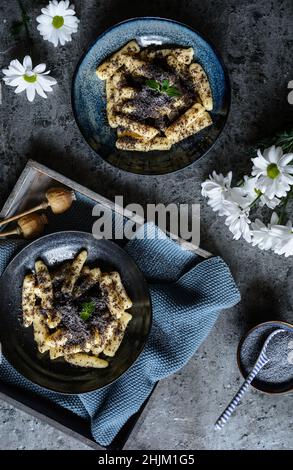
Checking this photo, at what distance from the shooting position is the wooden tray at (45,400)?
3.44 feet

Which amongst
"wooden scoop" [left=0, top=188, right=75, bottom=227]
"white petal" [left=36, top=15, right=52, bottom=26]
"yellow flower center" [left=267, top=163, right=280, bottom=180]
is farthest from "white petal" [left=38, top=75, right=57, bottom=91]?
"yellow flower center" [left=267, top=163, right=280, bottom=180]

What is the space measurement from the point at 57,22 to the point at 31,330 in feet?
1.99

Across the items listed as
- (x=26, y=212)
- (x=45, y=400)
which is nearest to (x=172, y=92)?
(x=26, y=212)

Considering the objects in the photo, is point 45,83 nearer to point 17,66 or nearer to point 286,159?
point 17,66

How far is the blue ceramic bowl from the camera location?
1.04m

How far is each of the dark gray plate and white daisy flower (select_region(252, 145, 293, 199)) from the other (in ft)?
1.00

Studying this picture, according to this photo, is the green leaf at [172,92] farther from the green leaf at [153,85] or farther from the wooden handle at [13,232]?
the wooden handle at [13,232]

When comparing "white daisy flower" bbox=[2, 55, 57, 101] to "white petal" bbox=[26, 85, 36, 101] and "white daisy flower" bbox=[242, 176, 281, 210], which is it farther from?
"white daisy flower" bbox=[242, 176, 281, 210]

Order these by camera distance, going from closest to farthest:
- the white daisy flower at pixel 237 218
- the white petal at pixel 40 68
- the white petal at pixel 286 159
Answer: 1. the white petal at pixel 286 159
2. the white daisy flower at pixel 237 218
3. the white petal at pixel 40 68

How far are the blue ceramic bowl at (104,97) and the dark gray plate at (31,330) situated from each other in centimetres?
17

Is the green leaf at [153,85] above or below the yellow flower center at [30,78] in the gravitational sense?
below

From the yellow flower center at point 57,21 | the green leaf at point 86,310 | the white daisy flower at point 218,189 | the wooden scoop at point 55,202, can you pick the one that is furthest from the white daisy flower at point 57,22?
the green leaf at point 86,310

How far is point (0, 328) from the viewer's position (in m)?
1.06
